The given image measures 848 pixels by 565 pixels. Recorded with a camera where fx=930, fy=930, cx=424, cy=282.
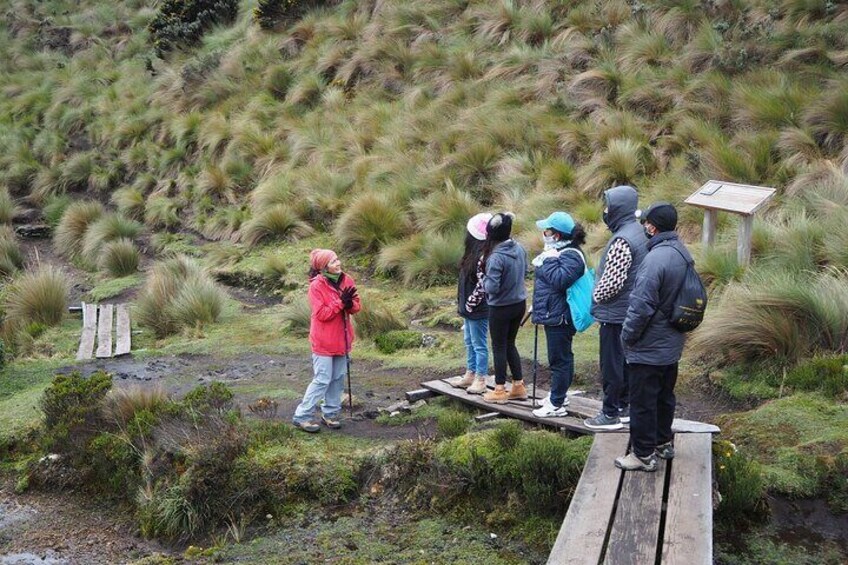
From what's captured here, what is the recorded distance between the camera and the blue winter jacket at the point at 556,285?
6582 millimetres

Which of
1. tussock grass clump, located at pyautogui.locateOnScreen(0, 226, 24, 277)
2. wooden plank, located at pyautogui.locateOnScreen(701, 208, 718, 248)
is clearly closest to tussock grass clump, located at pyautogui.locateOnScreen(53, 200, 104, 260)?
tussock grass clump, located at pyautogui.locateOnScreen(0, 226, 24, 277)

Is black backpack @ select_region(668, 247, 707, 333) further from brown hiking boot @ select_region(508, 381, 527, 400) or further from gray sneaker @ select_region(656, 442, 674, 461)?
brown hiking boot @ select_region(508, 381, 527, 400)

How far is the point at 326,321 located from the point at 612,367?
99.1 inches

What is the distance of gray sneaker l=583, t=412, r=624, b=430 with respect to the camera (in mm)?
6312

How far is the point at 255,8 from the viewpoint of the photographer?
2388 centimetres

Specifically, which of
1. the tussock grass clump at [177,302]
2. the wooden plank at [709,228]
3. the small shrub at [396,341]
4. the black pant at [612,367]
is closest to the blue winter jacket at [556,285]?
the black pant at [612,367]

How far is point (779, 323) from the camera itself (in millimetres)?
7742

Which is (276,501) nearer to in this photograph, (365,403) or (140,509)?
(140,509)

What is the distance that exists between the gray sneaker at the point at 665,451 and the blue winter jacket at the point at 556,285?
4.30 ft

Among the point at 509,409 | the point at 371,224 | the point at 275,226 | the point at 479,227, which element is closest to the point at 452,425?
the point at 509,409

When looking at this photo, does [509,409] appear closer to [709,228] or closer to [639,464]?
[639,464]

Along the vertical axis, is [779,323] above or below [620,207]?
below

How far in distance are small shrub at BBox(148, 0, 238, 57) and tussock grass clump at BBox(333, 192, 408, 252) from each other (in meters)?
12.6

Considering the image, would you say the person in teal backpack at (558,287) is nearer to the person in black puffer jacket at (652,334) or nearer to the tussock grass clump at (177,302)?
the person in black puffer jacket at (652,334)
